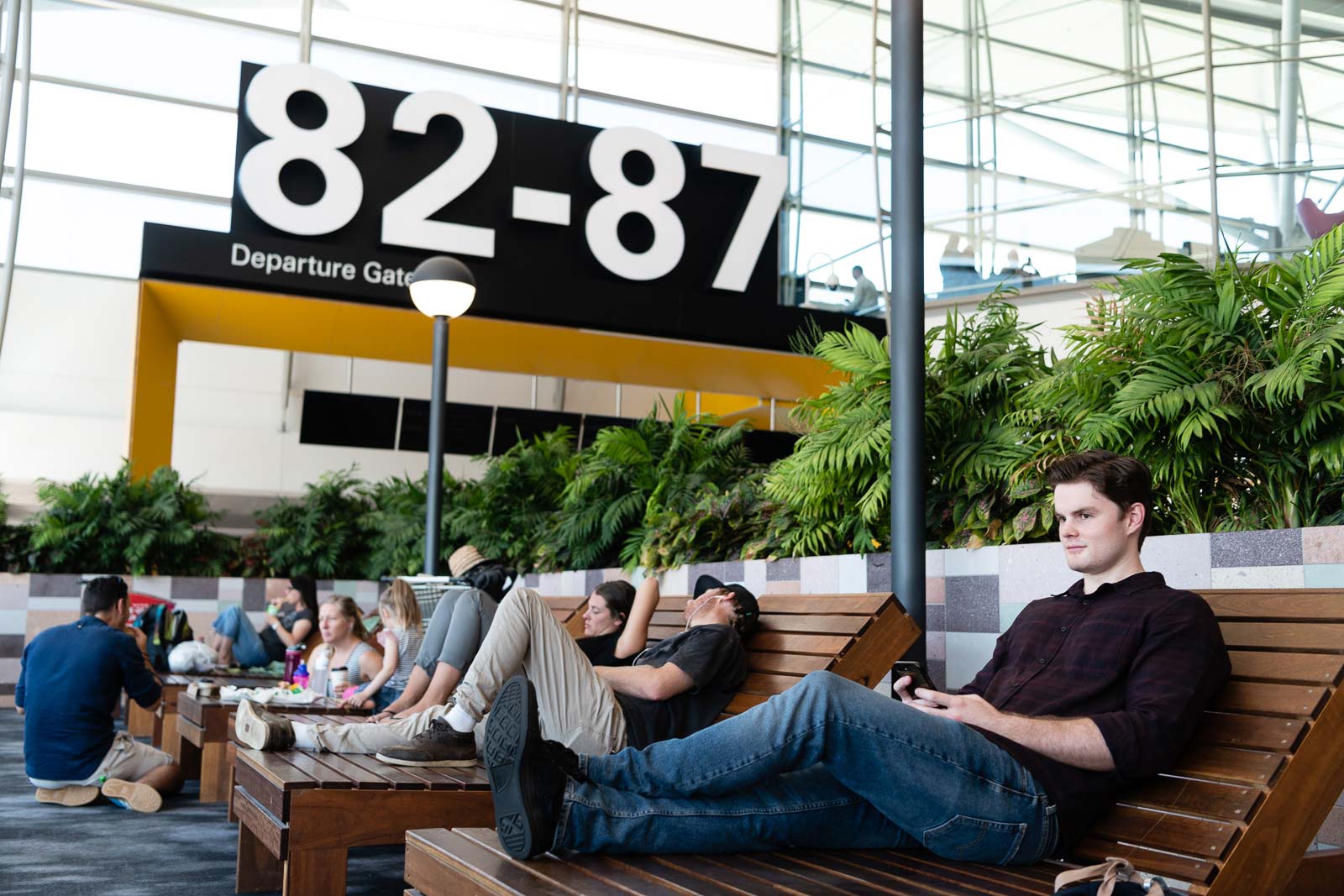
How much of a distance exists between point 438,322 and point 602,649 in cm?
338

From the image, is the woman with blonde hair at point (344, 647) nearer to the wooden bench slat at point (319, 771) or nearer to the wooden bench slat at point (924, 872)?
the wooden bench slat at point (319, 771)

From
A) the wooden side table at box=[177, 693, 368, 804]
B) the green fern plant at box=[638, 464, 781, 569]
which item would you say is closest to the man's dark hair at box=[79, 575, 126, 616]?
the wooden side table at box=[177, 693, 368, 804]

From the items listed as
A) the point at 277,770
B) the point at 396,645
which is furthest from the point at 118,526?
the point at 277,770

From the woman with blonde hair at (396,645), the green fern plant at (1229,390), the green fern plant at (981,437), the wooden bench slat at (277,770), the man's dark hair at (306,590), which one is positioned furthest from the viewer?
the man's dark hair at (306,590)

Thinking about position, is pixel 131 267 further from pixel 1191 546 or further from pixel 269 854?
pixel 1191 546

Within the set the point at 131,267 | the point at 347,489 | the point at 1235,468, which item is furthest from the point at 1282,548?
the point at 131,267

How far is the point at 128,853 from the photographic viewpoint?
4.73 metres

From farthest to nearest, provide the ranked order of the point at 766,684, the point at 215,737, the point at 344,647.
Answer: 1. the point at 344,647
2. the point at 215,737
3. the point at 766,684

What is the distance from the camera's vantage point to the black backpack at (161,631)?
9.26 metres

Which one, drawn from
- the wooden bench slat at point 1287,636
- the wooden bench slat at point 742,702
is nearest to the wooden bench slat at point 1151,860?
the wooden bench slat at point 1287,636

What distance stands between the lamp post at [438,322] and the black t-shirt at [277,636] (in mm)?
1784

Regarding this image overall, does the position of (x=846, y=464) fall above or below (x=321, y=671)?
above

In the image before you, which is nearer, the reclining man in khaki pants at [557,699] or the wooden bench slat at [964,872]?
the wooden bench slat at [964,872]

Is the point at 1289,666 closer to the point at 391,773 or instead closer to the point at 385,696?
the point at 391,773
